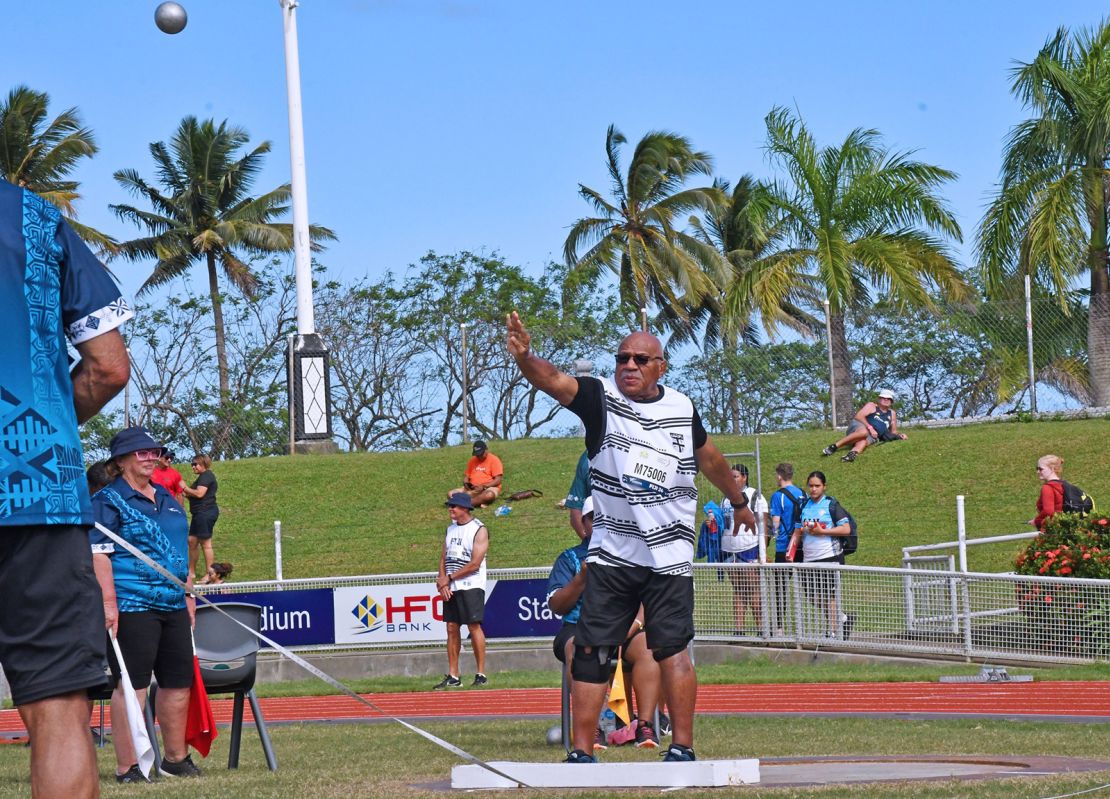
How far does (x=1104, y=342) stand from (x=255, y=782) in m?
22.0

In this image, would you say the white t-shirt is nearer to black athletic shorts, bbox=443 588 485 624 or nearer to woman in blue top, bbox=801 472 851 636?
woman in blue top, bbox=801 472 851 636

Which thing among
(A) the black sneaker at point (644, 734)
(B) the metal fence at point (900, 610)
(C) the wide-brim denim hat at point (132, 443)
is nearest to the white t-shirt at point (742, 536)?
(B) the metal fence at point (900, 610)

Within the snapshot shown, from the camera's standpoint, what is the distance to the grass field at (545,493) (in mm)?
22797

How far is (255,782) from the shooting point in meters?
7.54

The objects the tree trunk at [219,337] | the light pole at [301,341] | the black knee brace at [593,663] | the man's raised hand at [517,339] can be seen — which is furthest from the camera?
the tree trunk at [219,337]

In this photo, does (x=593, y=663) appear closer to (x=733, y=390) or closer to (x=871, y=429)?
(x=733, y=390)

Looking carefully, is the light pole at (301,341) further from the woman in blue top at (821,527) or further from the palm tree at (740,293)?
the woman in blue top at (821,527)

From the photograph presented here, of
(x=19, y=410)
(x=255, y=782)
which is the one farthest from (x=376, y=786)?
(x=19, y=410)

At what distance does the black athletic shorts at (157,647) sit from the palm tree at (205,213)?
124ft

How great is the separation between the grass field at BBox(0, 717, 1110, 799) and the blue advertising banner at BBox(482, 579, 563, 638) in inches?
229

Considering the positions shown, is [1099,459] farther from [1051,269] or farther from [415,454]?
[415,454]

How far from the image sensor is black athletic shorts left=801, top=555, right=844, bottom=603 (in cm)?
1559

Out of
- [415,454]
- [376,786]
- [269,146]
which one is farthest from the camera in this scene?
[269,146]

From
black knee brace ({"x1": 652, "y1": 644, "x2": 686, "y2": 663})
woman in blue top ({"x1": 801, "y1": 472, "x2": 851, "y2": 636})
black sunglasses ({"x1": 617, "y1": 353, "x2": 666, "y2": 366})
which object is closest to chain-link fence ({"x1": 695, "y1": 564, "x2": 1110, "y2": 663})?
woman in blue top ({"x1": 801, "y1": 472, "x2": 851, "y2": 636})
